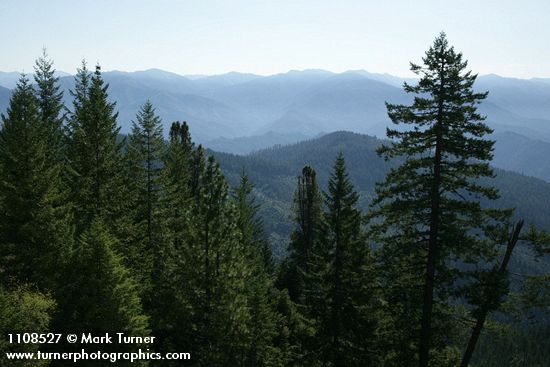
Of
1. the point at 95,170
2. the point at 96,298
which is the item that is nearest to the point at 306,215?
the point at 95,170

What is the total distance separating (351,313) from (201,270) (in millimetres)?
9931

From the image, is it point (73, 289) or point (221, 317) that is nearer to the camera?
point (73, 289)

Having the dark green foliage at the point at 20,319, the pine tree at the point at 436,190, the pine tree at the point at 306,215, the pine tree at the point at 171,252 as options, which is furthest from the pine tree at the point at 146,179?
the pine tree at the point at 436,190

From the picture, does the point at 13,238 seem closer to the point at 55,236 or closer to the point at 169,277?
the point at 55,236

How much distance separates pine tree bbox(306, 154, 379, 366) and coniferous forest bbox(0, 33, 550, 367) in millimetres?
85

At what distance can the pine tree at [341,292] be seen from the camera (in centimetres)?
2588

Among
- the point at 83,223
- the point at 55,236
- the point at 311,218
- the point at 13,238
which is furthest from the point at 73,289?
the point at 311,218

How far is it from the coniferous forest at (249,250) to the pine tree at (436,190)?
0.07 metres

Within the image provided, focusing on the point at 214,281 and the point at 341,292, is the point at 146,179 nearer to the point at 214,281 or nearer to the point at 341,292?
the point at 214,281

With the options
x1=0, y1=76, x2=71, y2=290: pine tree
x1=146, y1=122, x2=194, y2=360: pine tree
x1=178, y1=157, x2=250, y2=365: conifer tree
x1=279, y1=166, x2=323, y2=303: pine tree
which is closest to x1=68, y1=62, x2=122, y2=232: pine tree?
x1=0, y1=76, x2=71, y2=290: pine tree

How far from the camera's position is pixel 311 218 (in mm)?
44781

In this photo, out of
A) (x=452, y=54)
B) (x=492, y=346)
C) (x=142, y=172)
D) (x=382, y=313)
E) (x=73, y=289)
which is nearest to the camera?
(x=452, y=54)

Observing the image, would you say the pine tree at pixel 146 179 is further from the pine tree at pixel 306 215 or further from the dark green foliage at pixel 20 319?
the pine tree at pixel 306 215

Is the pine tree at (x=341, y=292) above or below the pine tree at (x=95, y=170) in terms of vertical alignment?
below
